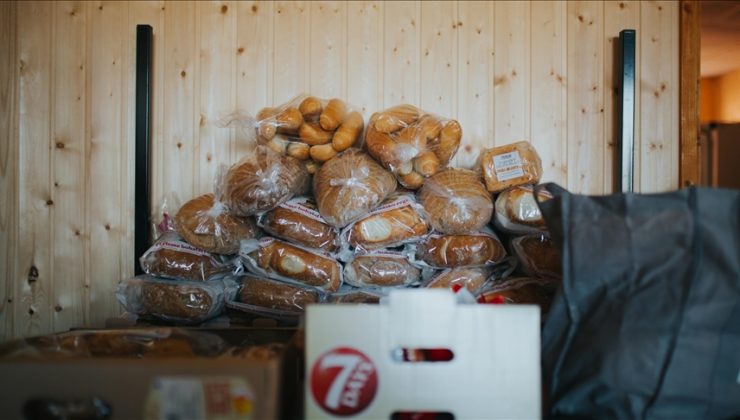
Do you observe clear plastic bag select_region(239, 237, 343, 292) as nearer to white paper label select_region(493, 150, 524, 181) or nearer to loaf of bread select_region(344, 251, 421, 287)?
loaf of bread select_region(344, 251, 421, 287)

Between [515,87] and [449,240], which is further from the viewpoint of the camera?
[515,87]

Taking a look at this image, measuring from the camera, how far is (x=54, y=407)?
0.74 m

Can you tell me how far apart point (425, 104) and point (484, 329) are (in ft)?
3.51

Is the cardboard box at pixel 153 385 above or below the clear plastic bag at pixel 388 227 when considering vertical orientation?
below

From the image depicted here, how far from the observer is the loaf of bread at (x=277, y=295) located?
1.36 m

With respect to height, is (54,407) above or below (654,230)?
below

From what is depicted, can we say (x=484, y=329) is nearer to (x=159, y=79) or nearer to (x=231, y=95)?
(x=231, y=95)

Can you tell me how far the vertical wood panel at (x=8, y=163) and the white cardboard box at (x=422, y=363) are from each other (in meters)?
1.44

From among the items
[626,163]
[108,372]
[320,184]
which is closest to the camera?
[108,372]

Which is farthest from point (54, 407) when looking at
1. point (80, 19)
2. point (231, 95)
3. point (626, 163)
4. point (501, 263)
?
point (626, 163)

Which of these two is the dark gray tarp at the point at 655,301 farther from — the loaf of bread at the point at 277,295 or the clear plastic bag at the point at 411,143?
the loaf of bread at the point at 277,295

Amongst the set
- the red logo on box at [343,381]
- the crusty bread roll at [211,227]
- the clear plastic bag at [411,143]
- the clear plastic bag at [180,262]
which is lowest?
the red logo on box at [343,381]

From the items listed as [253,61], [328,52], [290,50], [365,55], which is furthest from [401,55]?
[253,61]

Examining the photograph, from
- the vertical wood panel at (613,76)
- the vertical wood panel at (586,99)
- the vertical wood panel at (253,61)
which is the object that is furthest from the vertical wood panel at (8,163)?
the vertical wood panel at (613,76)
